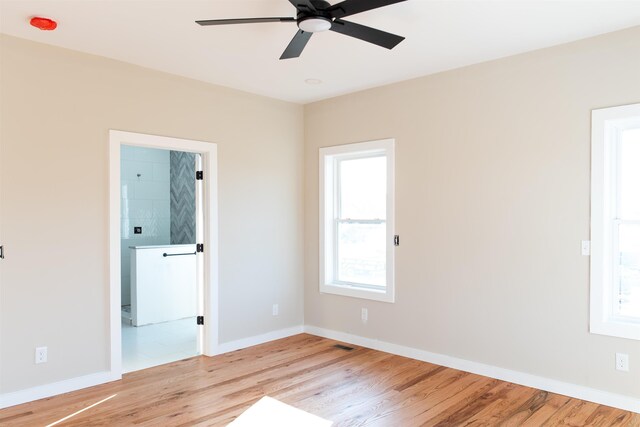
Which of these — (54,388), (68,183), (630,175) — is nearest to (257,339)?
(54,388)

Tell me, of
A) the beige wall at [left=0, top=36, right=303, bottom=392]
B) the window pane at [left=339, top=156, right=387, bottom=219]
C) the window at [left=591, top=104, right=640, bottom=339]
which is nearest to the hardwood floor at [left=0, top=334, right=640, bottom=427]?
the beige wall at [left=0, top=36, right=303, bottom=392]

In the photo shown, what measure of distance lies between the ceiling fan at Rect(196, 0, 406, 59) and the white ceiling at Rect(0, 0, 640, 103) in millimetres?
227

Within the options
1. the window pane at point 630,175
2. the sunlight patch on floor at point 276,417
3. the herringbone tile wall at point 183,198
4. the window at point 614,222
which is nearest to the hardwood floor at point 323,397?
the sunlight patch on floor at point 276,417

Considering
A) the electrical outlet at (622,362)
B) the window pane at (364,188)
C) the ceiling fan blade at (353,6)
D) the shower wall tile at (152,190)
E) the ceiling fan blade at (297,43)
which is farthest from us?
the shower wall tile at (152,190)

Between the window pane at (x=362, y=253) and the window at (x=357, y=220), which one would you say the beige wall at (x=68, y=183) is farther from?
the window pane at (x=362, y=253)

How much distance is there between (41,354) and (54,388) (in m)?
0.28

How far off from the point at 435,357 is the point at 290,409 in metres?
1.58

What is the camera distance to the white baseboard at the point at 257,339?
452 cm

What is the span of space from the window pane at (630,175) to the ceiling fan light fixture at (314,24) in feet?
7.64

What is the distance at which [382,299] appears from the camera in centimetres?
454

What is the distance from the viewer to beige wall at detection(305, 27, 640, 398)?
331 cm

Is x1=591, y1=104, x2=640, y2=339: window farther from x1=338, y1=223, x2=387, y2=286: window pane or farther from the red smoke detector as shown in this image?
the red smoke detector

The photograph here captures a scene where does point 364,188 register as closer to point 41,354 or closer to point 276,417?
point 276,417

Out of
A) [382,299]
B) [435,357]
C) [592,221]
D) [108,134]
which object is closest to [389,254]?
[382,299]
